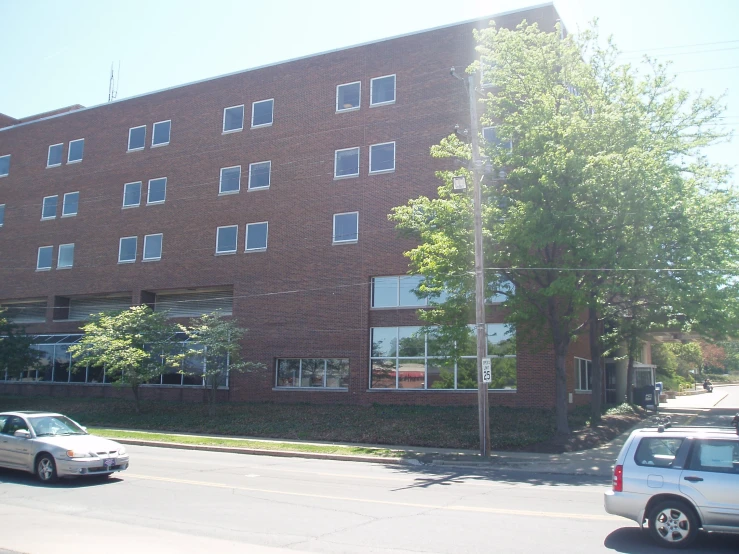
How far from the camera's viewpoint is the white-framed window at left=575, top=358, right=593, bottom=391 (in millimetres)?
30847

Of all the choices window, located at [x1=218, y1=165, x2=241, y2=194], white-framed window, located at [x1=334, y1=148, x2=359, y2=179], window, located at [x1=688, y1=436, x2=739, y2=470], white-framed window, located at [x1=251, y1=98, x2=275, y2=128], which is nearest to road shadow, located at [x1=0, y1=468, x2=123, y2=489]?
window, located at [x1=688, y1=436, x2=739, y2=470]

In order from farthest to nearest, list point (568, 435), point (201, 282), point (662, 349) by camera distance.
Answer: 1. point (662, 349)
2. point (201, 282)
3. point (568, 435)

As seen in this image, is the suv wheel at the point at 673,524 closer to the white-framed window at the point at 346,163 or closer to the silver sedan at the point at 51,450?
the silver sedan at the point at 51,450

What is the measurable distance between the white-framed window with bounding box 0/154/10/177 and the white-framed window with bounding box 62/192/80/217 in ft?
22.0

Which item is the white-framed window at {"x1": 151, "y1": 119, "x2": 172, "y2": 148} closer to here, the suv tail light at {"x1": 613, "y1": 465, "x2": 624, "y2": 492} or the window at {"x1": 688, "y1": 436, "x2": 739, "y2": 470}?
the suv tail light at {"x1": 613, "y1": 465, "x2": 624, "y2": 492}

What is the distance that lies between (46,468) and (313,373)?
728 inches

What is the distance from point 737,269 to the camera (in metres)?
19.3

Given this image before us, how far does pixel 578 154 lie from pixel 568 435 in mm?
8666

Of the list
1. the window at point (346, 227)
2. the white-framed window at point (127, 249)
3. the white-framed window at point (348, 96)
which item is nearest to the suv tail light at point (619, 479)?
the window at point (346, 227)

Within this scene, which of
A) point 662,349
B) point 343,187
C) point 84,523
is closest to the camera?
point 84,523

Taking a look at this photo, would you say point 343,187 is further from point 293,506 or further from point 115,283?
point 293,506

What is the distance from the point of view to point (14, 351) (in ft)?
112

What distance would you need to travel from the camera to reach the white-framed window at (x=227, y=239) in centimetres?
3388

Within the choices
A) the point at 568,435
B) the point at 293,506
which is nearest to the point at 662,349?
the point at 568,435
